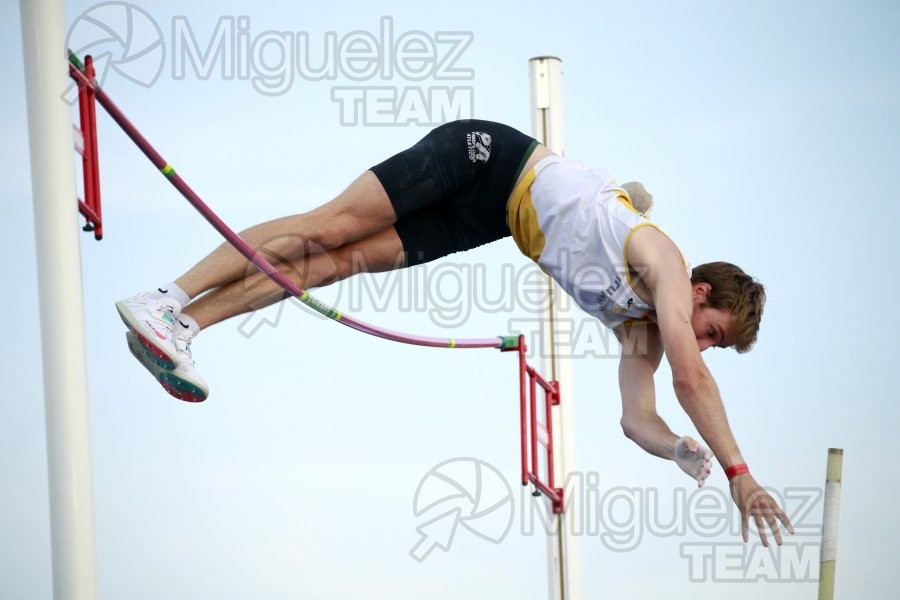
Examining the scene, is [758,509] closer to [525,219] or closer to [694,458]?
[694,458]

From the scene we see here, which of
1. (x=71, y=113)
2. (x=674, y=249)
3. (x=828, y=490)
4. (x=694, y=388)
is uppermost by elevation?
(x=71, y=113)

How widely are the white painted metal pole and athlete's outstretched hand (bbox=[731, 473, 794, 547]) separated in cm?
46

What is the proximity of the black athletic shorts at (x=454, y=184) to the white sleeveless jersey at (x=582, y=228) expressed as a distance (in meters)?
0.09

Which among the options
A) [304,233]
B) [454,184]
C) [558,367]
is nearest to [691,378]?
[454,184]

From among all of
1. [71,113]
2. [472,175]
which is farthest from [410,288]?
[71,113]

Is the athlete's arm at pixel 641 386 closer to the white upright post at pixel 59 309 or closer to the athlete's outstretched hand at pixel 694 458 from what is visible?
the athlete's outstretched hand at pixel 694 458

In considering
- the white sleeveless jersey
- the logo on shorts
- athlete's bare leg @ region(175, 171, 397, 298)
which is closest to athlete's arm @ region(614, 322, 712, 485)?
the white sleeveless jersey

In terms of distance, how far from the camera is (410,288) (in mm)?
4957

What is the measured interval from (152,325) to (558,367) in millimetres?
2876

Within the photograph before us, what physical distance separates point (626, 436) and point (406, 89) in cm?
217

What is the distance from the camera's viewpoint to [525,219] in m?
3.83

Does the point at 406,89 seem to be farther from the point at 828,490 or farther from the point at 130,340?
the point at 828,490

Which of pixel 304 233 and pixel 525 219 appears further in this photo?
pixel 525 219

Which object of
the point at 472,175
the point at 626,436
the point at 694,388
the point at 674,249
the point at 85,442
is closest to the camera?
the point at 85,442
